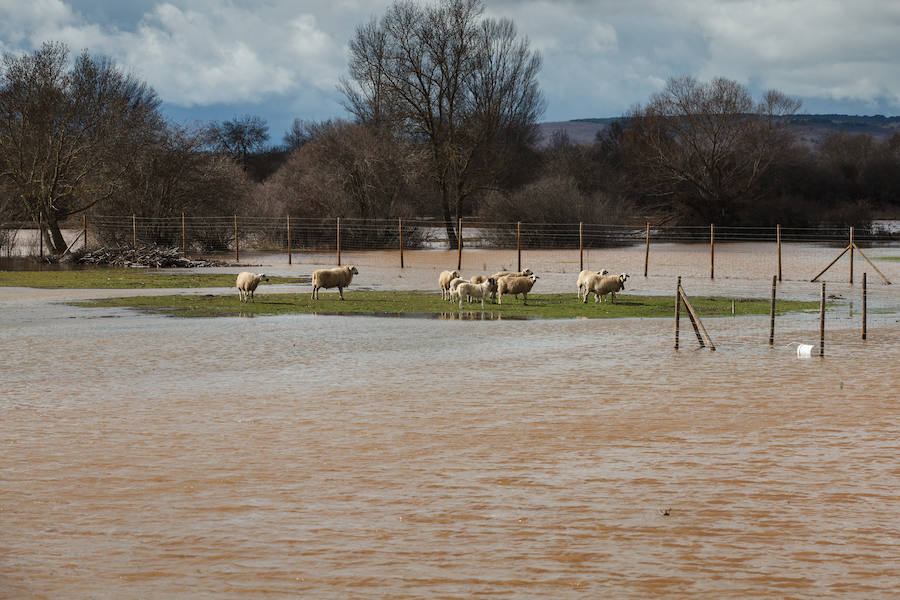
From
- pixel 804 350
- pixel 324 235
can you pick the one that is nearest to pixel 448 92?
pixel 324 235

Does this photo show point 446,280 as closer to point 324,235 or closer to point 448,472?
point 448,472

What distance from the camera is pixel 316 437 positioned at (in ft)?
31.8

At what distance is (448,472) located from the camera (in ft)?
27.6

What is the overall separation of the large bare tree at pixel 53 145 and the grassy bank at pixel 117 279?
11.5 m

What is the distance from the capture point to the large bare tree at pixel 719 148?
7200 cm

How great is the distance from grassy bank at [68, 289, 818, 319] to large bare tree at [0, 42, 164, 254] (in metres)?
25.4

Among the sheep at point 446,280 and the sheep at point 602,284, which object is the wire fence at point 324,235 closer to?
the sheep at point 446,280

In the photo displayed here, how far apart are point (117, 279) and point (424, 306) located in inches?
574

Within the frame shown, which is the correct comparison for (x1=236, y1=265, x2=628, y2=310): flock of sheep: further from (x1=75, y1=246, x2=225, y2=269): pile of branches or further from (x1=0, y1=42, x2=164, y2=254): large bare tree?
(x1=0, y1=42, x2=164, y2=254): large bare tree

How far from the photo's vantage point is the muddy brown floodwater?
239 inches

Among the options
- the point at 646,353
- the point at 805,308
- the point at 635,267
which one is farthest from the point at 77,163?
the point at 646,353

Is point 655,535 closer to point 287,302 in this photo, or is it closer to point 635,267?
point 287,302

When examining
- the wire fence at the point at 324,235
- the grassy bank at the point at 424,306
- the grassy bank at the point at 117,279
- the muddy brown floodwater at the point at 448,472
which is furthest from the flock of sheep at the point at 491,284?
the wire fence at the point at 324,235

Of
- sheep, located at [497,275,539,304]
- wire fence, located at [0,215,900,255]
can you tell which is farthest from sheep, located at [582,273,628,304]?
wire fence, located at [0,215,900,255]
